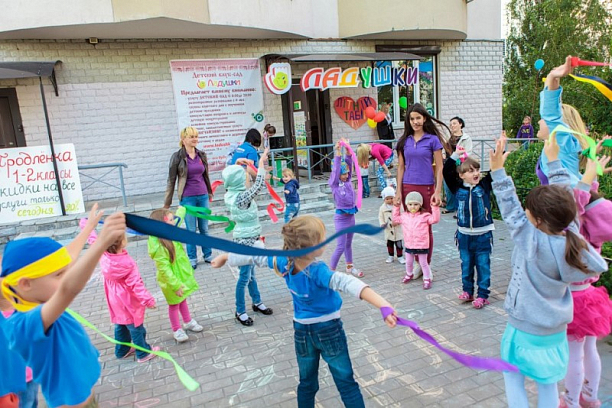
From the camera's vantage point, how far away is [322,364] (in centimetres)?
333

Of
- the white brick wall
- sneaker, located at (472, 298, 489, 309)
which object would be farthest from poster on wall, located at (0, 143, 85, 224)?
sneaker, located at (472, 298, 489, 309)

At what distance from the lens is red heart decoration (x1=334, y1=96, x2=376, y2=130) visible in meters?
11.3

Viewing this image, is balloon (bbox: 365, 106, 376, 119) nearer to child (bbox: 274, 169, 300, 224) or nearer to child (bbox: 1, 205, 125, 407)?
child (bbox: 274, 169, 300, 224)

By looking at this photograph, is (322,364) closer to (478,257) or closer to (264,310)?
(264,310)

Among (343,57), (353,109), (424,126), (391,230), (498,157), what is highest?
(343,57)

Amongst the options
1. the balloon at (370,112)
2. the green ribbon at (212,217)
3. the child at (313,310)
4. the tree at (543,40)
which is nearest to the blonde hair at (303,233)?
the child at (313,310)

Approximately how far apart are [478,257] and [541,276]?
6.77 ft

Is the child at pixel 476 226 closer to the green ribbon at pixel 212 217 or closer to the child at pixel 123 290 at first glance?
the green ribbon at pixel 212 217

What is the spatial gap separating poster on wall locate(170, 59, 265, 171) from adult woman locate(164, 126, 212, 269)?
12.3 ft

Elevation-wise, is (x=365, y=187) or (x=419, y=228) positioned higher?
(x=419, y=228)

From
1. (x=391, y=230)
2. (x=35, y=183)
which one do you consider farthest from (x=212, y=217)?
(x=35, y=183)

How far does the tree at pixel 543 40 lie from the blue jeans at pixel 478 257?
13970 mm

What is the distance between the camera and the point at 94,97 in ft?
29.6

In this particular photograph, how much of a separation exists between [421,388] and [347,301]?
1.60 m
